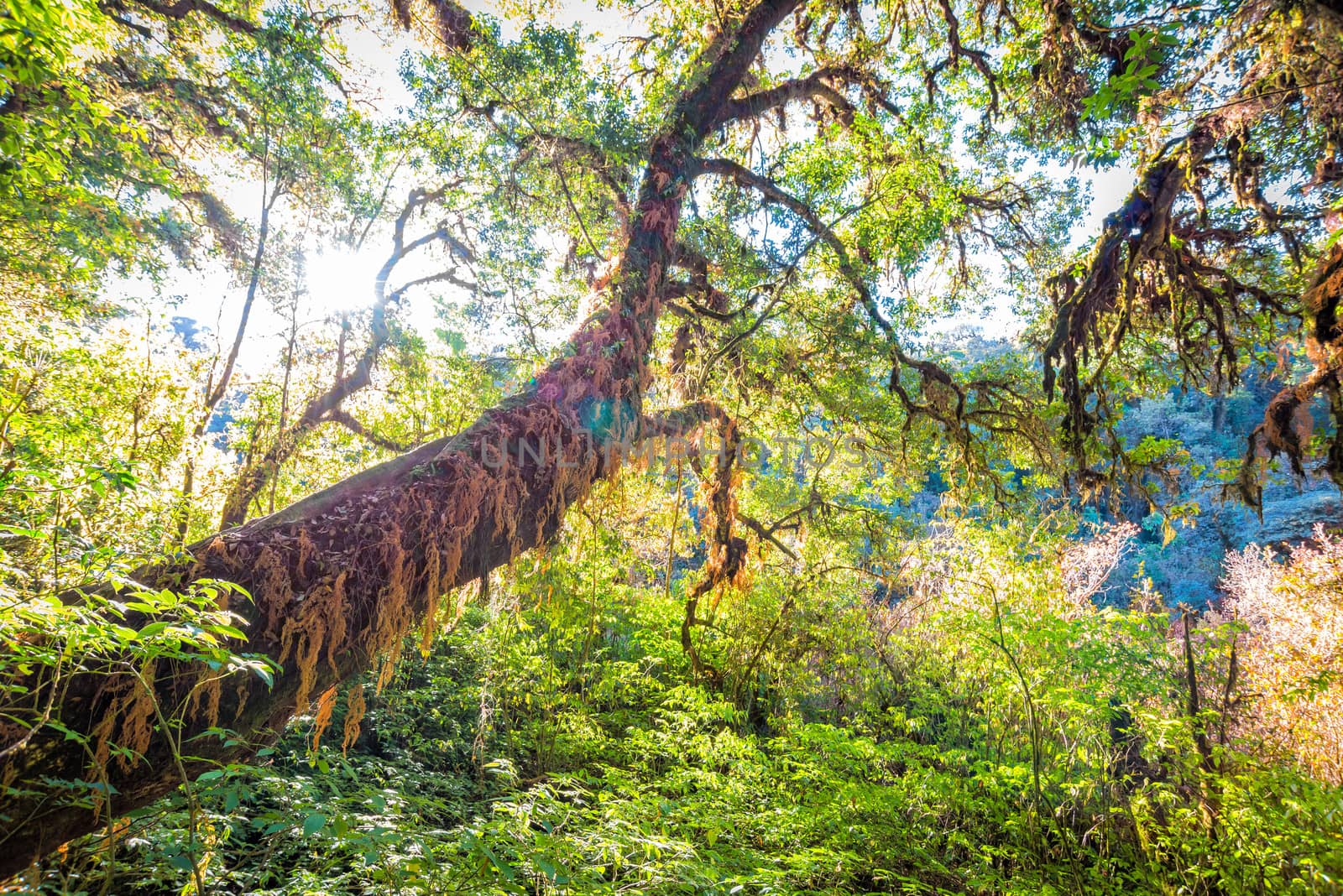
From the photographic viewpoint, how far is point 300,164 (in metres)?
5.67

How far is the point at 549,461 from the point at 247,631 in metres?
1.87

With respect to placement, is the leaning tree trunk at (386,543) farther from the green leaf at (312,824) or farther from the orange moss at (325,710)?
the green leaf at (312,824)

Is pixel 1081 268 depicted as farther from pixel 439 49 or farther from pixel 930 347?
pixel 439 49

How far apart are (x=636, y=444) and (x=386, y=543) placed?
7.58ft

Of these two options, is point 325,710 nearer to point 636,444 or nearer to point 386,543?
point 386,543

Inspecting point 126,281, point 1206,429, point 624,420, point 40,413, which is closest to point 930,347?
point 624,420

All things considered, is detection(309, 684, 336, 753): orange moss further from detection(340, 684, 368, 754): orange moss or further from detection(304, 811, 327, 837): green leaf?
detection(304, 811, 327, 837): green leaf

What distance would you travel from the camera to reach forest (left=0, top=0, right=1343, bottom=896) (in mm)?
2281

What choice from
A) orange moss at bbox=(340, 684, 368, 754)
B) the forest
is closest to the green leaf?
the forest

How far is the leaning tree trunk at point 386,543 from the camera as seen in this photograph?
5.96ft

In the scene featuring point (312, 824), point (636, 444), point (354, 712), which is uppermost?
point (636, 444)

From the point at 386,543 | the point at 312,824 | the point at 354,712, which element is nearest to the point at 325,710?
the point at 354,712

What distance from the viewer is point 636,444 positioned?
464cm

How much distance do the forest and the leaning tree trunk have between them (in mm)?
25
